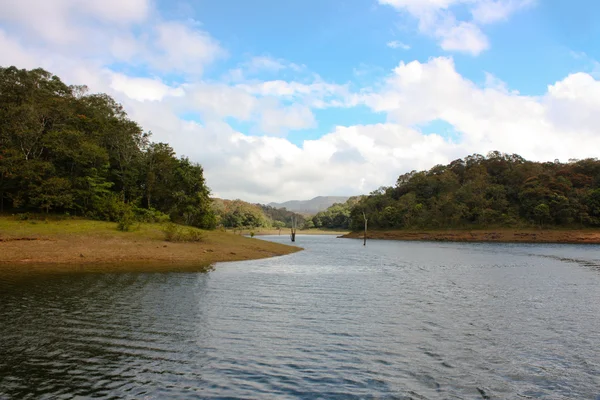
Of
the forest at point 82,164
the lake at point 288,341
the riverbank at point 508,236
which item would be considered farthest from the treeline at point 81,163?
the riverbank at point 508,236

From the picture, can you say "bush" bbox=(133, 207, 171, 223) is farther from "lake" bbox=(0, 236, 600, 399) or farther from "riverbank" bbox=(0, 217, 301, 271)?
"lake" bbox=(0, 236, 600, 399)

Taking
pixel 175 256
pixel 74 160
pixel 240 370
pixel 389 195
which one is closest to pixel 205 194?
pixel 74 160

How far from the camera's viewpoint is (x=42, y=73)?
6469cm

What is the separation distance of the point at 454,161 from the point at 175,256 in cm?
15300

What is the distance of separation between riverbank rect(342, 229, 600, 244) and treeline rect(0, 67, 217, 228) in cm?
7868

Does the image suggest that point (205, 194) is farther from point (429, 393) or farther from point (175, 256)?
point (429, 393)

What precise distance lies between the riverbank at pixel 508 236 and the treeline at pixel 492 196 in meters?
5.05

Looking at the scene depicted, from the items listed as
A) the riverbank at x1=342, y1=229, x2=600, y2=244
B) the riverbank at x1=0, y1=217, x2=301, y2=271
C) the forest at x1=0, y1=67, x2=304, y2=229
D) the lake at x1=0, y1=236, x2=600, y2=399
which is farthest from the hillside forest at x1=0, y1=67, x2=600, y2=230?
the lake at x1=0, y1=236, x2=600, y2=399

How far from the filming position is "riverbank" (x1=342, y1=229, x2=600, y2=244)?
96756mm

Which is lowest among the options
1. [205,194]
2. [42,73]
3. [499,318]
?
[499,318]

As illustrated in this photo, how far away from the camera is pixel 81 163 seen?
162 ft

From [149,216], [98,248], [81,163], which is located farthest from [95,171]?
[98,248]

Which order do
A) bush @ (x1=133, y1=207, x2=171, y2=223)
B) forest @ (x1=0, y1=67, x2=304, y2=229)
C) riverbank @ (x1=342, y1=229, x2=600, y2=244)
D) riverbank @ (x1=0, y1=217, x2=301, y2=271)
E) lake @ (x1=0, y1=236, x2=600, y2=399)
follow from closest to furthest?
1. lake @ (x1=0, y1=236, x2=600, y2=399)
2. riverbank @ (x1=0, y1=217, x2=301, y2=271)
3. forest @ (x1=0, y1=67, x2=304, y2=229)
4. bush @ (x1=133, y1=207, x2=171, y2=223)
5. riverbank @ (x1=342, y1=229, x2=600, y2=244)

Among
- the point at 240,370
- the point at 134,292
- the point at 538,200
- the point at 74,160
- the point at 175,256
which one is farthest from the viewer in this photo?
the point at 538,200
